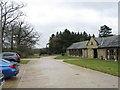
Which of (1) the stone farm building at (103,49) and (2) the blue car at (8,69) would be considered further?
(1) the stone farm building at (103,49)

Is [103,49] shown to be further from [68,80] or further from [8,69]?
[8,69]

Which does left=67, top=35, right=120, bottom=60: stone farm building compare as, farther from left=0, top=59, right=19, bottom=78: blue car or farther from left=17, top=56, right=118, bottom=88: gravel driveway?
left=0, top=59, right=19, bottom=78: blue car

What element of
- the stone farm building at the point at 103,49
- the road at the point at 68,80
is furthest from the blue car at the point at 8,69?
the stone farm building at the point at 103,49

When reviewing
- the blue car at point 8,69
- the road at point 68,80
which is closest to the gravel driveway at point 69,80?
the road at point 68,80

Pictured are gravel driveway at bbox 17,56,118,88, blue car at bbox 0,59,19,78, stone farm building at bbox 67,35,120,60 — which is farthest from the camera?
stone farm building at bbox 67,35,120,60

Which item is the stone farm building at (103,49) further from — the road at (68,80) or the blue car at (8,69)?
the blue car at (8,69)

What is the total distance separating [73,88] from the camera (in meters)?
11.4

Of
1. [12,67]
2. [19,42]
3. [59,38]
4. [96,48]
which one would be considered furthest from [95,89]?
[59,38]

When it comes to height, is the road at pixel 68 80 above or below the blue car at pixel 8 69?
below

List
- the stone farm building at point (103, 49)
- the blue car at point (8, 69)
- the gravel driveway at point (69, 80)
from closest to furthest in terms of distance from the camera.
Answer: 1. the gravel driveway at point (69, 80)
2. the blue car at point (8, 69)
3. the stone farm building at point (103, 49)

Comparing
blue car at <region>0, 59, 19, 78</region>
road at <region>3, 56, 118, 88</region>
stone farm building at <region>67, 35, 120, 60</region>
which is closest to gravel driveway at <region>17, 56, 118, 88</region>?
road at <region>3, 56, 118, 88</region>

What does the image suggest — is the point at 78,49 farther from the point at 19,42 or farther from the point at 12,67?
the point at 12,67

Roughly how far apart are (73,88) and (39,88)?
1.58 m

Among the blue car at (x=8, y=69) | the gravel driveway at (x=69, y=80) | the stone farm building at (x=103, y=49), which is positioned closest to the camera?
the gravel driveway at (x=69, y=80)
